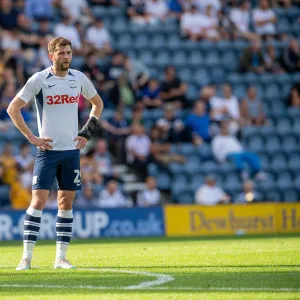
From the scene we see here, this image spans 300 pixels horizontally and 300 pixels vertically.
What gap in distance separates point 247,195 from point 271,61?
19.1 feet

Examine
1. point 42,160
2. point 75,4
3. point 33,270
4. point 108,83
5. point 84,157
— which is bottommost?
point 33,270

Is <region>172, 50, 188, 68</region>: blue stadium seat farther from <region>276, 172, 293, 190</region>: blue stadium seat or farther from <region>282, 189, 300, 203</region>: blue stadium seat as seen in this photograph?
<region>282, 189, 300, 203</region>: blue stadium seat

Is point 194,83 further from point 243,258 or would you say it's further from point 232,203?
point 243,258

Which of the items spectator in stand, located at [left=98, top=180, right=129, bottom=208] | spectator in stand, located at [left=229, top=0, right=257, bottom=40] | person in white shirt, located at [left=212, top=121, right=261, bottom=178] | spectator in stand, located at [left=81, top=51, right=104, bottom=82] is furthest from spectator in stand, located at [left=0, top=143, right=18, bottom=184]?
spectator in stand, located at [left=229, top=0, right=257, bottom=40]

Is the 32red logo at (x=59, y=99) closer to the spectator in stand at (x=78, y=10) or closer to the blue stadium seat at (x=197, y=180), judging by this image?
the blue stadium seat at (x=197, y=180)

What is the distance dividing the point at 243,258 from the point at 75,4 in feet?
45.9

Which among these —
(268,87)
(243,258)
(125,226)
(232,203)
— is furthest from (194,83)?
(243,258)

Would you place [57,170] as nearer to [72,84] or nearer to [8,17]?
[72,84]

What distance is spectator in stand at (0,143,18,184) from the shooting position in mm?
18698

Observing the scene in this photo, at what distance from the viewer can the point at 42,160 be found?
9.59 meters

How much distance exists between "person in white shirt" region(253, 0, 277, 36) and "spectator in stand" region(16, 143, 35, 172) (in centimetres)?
966

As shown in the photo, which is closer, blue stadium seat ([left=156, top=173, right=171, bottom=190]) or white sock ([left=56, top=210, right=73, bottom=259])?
white sock ([left=56, top=210, right=73, bottom=259])

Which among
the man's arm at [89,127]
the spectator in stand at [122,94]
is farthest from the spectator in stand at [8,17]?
the man's arm at [89,127]

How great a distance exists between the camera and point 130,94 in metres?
21.9
